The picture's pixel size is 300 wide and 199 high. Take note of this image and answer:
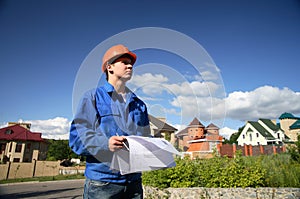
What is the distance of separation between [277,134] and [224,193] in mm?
39269

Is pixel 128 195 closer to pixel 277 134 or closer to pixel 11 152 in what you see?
pixel 11 152

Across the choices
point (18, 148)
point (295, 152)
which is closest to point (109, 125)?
point (295, 152)

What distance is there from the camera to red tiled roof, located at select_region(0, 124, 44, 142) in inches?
1122

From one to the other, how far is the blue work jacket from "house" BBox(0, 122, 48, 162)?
3243 centimetres

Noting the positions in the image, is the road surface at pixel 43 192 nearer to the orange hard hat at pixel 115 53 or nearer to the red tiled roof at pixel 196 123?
the red tiled roof at pixel 196 123

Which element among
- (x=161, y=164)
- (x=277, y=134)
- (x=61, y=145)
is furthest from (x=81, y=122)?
(x=61, y=145)

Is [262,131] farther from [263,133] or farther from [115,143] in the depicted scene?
[115,143]

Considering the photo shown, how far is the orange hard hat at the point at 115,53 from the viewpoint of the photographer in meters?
1.43

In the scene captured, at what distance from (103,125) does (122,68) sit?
1.43ft

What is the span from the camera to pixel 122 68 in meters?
1.44

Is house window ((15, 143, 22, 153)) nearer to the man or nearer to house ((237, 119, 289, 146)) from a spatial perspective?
the man

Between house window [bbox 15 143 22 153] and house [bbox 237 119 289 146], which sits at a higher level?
house [bbox 237 119 289 146]

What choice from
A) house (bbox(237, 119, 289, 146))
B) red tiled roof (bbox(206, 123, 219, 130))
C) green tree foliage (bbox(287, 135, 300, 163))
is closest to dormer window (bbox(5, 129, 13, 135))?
green tree foliage (bbox(287, 135, 300, 163))

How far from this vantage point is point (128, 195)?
4.34 ft
